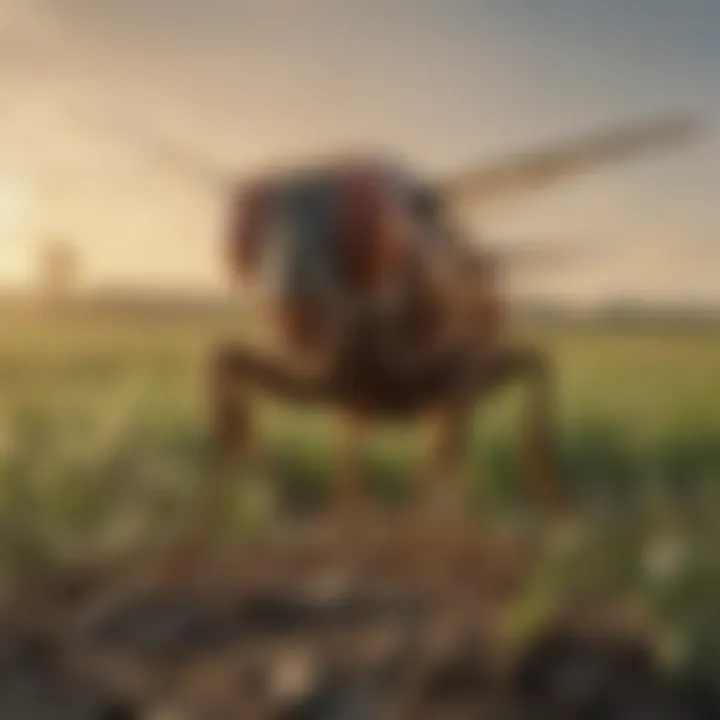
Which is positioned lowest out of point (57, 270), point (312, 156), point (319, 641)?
point (319, 641)

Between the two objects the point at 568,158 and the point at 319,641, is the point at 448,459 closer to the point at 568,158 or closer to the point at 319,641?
the point at 319,641

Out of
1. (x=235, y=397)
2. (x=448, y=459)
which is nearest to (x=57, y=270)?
(x=235, y=397)

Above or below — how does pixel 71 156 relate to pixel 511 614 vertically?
above

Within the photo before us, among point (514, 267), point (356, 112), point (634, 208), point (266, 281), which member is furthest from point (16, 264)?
point (634, 208)

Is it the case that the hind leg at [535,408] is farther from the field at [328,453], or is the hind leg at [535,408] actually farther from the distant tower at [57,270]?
the distant tower at [57,270]

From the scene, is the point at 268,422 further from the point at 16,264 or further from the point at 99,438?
the point at 16,264
